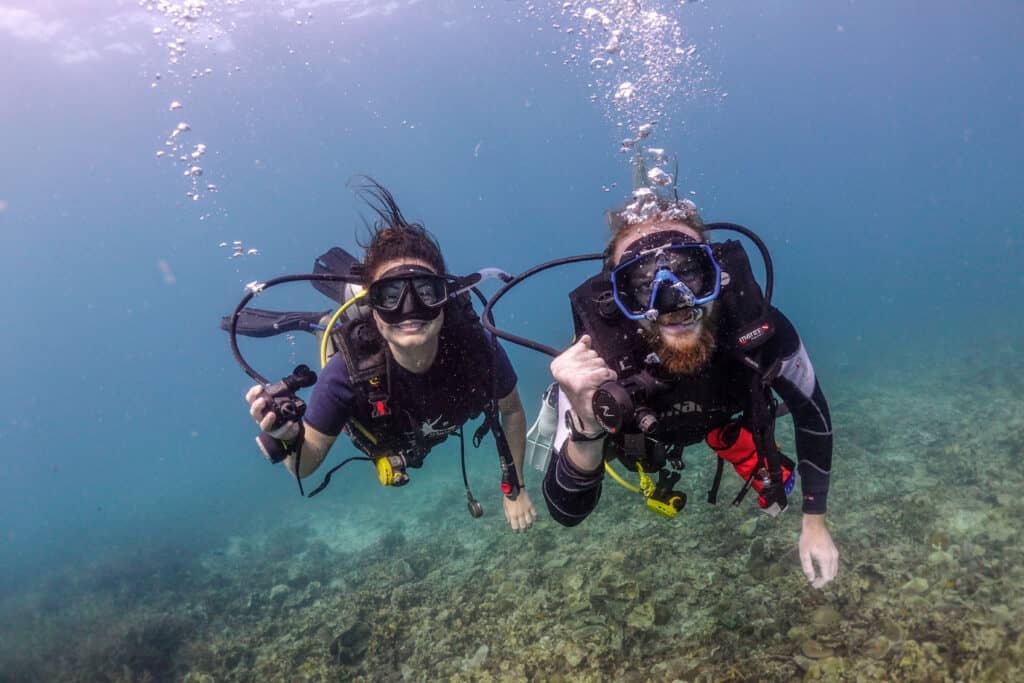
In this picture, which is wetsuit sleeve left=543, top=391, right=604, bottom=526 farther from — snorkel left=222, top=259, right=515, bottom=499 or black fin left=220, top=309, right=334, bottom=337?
black fin left=220, top=309, right=334, bottom=337

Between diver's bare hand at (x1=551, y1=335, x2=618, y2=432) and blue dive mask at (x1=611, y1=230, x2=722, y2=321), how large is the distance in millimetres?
395

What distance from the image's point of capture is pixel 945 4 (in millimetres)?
54594

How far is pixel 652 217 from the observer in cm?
378

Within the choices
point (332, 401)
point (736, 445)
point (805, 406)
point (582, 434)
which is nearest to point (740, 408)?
point (805, 406)

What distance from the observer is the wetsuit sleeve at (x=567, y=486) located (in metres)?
3.77

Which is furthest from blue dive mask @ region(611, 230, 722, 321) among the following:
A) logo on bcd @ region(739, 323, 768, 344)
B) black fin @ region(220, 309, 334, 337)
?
A: black fin @ region(220, 309, 334, 337)

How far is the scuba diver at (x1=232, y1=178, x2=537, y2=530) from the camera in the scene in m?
4.45

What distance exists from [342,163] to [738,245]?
88.9 m

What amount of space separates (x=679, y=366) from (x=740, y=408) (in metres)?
0.84

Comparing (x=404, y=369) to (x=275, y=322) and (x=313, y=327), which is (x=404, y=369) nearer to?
(x=313, y=327)

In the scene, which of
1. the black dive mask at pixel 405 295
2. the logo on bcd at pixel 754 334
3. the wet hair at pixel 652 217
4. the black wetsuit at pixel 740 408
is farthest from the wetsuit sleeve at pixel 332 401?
the logo on bcd at pixel 754 334

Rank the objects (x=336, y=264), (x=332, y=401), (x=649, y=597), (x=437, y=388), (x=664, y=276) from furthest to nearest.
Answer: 1. (x=336, y=264)
2. (x=649, y=597)
3. (x=437, y=388)
4. (x=332, y=401)
5. (x=664, y=276)

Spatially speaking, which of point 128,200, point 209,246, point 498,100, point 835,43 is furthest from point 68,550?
point 209,246

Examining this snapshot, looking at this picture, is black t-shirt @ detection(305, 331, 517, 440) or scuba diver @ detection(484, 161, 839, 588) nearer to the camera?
scuba diver @ detection(484, 161, 839, 588)
